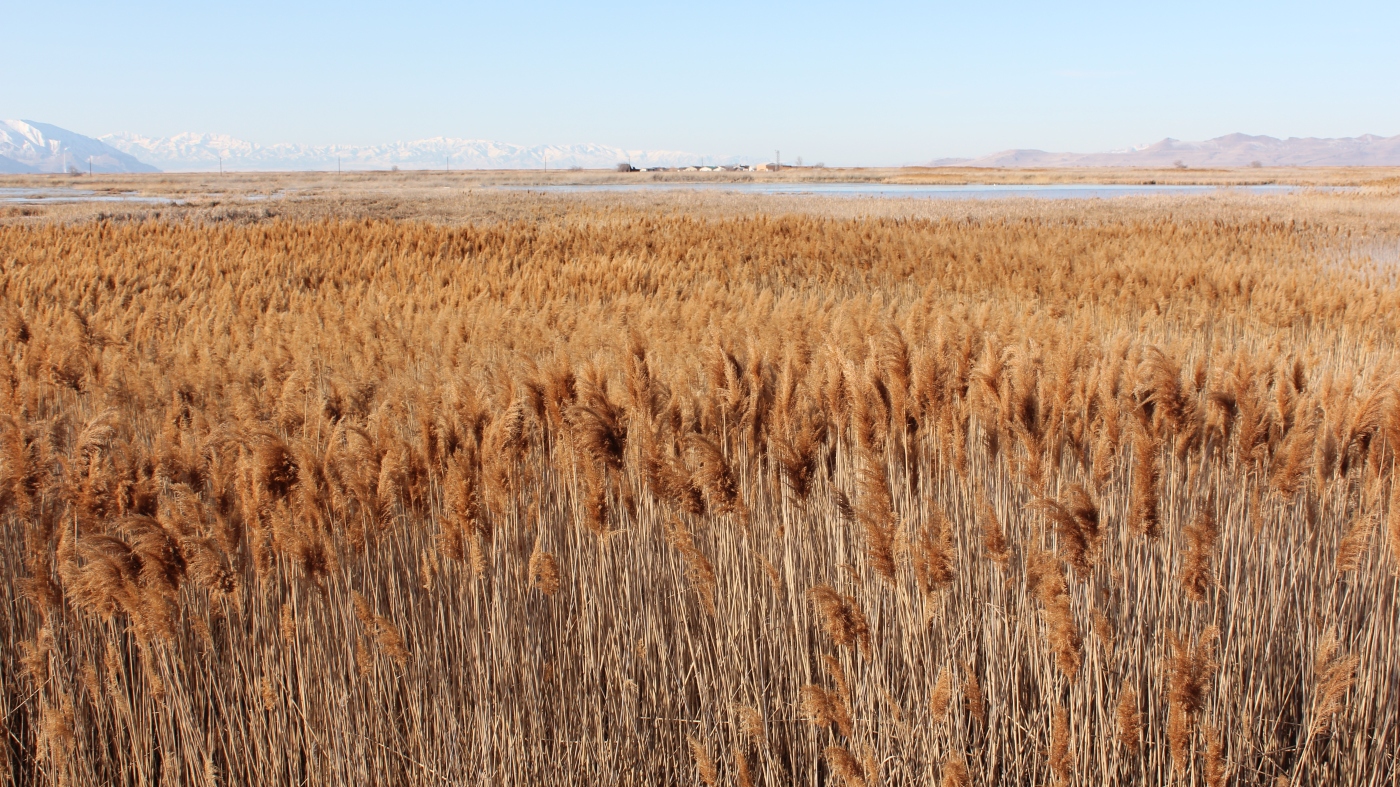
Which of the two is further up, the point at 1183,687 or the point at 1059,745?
the point at 1183,687

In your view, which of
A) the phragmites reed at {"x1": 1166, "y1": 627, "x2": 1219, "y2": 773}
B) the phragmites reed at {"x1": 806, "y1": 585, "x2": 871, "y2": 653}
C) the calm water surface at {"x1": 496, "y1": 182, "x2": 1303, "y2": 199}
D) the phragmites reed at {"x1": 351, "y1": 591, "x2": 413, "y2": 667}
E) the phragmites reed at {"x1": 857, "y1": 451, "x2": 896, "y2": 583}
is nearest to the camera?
the phragmites reed at {"x1": 1166, "y1": 627, "x2": 1219, "y2": 773}

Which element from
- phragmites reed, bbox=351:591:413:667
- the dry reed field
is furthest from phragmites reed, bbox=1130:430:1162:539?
phragmites reed, bbox=351:591:413:667

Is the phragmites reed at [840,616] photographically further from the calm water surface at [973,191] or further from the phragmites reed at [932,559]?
the calm water surface at [973,191]

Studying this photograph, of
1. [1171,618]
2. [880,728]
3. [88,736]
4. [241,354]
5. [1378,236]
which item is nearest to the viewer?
[880,728]

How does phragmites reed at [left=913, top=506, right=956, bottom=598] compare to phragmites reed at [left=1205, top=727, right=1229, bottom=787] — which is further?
phragmites reed at [left=913, top=506, right=956, bottom=598]

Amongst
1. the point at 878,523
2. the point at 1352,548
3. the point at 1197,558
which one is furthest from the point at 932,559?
the point at 1352,548

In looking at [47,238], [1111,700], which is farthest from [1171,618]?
[47,238]

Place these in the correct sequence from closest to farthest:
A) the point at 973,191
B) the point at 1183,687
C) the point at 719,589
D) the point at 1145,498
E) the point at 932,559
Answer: the point at 1183,687, the point at 932,559, the point at 1145,498, the point at 719,589, the point at 973,191

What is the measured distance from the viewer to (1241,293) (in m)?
10.3

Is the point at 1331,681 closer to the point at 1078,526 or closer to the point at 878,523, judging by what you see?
the point at 1078,526

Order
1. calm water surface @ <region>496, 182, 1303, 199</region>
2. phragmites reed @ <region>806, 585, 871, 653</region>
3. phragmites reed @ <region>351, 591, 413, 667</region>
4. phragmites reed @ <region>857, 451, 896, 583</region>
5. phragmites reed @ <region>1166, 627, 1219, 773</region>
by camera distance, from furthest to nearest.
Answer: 1. calm water surface @ <region>496, 182, 1303, 199</region>
2. phragmites reed @ <region>351, 591, 413, 667</region>
3. phragmites reed @ <region>857, 451, 896, 583</region>
4. phragmites reed @ <region>806, 585, 871, 653</region>
5. phragmites reed @ <region>1166, 627, 1219, 773</region>

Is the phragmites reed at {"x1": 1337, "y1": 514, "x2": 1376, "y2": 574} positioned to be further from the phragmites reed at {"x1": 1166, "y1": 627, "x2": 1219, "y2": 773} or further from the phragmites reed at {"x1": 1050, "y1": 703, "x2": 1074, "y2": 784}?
the phragmites reed at {"x1": 1050, "y1": 703, "x2": 1074, "y2": 784}

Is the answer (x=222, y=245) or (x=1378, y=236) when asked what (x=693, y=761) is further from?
(x=1378, y=236)

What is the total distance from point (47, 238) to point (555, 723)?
17.5m
